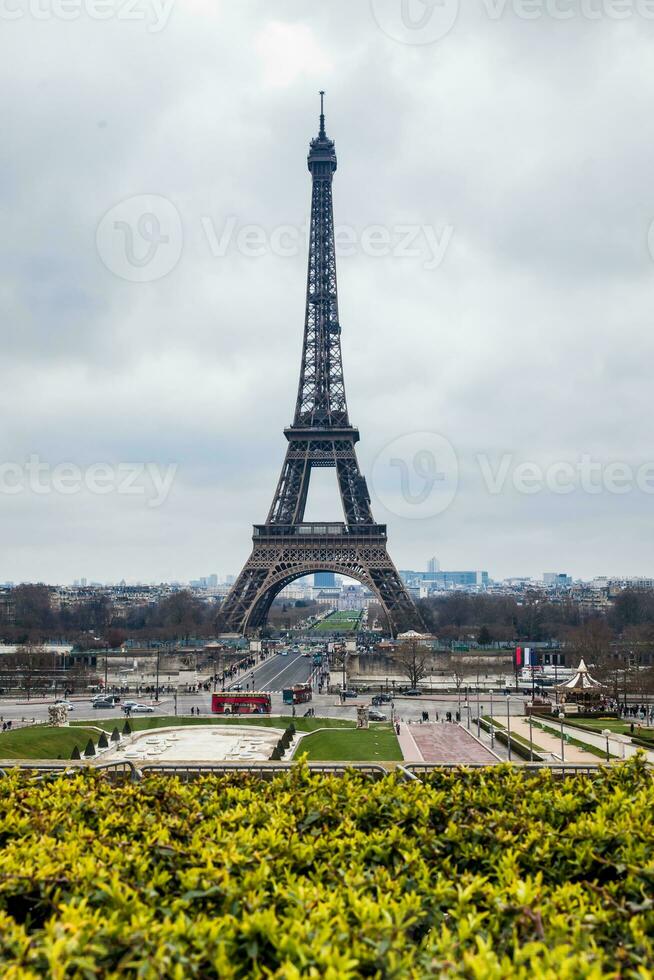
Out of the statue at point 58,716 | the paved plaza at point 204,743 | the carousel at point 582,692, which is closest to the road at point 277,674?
the paved plaza at point 204,743

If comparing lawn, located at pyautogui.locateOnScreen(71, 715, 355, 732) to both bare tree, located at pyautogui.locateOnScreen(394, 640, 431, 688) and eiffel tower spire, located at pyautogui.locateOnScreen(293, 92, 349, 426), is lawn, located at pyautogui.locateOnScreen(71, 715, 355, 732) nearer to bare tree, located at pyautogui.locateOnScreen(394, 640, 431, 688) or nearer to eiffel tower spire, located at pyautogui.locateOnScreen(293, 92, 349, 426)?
bare tree, located at pyautogui.locateOnScreen(394, 640, 431, 688)

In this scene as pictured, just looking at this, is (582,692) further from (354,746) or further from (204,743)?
(204,743)

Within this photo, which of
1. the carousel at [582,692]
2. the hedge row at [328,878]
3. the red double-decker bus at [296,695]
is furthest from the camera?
the red double-decker bus at [296,695]

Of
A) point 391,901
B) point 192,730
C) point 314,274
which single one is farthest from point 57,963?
point 314,274

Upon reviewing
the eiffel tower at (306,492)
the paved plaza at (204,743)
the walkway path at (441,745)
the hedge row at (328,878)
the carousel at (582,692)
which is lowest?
the paved plaza at (204,743)

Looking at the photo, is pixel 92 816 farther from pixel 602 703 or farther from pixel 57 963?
pixel 602 703

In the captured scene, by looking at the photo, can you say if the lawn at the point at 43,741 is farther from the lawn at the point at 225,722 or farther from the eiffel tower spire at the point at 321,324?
the eiffel tower spire at the point at 321,324

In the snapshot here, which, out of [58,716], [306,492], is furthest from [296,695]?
[306,492]
